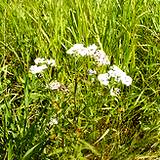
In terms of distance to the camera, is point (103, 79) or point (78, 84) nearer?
point (103, 79)

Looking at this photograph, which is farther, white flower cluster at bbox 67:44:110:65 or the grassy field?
the grassy field

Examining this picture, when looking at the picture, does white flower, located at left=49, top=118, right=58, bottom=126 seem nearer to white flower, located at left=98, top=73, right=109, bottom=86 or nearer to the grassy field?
the grassy field

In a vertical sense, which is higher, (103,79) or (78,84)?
(103,79)

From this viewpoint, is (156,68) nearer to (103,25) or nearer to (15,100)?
(103,25)

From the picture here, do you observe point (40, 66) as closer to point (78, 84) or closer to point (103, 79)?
point (103, 79)

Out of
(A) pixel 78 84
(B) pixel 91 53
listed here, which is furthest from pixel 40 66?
(A) pixel 78 84

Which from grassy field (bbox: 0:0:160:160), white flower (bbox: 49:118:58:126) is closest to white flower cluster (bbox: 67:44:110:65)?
grassy field (bbox: 0:0:160:160)

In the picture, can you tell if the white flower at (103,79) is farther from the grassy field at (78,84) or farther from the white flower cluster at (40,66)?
the white flower cluster at (40,66)

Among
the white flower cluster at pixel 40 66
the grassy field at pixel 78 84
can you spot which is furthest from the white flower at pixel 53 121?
the white flower cluster at pixel 40 66
